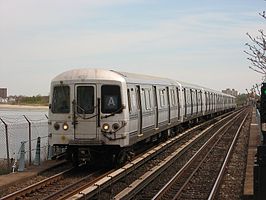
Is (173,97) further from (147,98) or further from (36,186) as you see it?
(36,186)

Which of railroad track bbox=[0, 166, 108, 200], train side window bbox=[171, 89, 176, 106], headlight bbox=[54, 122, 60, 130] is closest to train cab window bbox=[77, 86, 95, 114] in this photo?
headlight bbox=[54, 122, 60, 130]

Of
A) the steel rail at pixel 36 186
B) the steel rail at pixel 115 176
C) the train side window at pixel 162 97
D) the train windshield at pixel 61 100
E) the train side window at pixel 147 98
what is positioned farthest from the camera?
the train side window at pixel 162 97

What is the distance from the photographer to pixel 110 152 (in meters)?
14.2

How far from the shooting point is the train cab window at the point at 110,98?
551 inches

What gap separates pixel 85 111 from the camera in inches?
551

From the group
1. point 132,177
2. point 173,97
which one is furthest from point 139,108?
point 173,97

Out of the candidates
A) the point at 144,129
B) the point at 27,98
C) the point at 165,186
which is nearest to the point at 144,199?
the point at 165,186

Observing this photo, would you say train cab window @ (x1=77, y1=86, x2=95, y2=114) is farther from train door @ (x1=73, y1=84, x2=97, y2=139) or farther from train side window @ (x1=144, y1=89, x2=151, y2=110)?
train side window @ (x1=144, y1=89, x2=151, y2=110)

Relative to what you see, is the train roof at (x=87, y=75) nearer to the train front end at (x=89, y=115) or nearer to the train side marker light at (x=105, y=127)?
the train front end at (x=89, y=115)

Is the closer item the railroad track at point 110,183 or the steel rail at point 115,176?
the steel rail at point 115,176

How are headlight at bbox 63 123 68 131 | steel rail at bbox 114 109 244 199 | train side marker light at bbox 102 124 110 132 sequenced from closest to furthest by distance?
1. steel rail at bbox 114 109 244 199
2. train side marker light at bbox 102 124 110 132
3. headlight at bbox 63 123 68 131

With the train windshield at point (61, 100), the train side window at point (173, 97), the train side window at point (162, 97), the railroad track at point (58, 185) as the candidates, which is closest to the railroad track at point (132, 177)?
the railroad track at point (58, 185)

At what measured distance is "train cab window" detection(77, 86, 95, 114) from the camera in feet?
46.0

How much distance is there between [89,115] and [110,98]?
770mm
